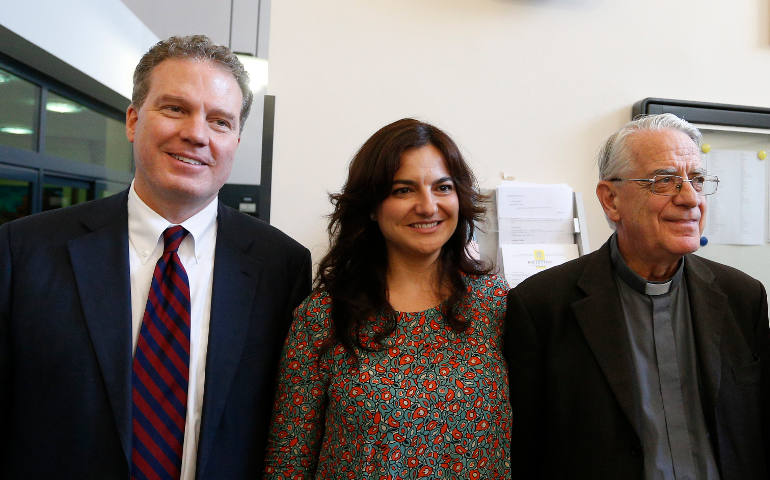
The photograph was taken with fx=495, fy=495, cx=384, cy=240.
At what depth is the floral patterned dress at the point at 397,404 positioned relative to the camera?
3.75 feet

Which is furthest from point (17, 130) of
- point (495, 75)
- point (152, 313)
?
point (495, 75)

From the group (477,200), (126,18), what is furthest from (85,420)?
(126,18)

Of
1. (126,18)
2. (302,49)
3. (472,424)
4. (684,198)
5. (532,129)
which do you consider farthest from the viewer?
(126,18)

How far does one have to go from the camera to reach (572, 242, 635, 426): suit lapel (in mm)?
1254

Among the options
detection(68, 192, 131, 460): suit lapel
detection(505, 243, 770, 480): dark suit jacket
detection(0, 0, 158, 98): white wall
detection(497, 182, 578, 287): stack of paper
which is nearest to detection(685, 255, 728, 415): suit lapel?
detection(505, 243, 770, 480): dark suit jacket

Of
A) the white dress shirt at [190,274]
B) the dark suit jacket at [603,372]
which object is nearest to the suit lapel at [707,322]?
the dark suit jacket at [603,372]

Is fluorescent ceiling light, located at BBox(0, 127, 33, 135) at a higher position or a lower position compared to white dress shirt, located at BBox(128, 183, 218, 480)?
higher

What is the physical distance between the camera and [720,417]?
1237mm

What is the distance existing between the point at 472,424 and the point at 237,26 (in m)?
2.54

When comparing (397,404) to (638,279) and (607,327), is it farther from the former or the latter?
(638,279)

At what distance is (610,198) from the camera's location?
143 centimetres

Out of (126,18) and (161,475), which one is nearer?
(161,475)

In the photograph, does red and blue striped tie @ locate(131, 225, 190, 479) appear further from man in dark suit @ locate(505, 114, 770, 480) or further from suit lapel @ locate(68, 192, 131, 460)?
man in dark suit @ locate(505, 114, 770, 480)

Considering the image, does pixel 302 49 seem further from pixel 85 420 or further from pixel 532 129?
pixel 85 420
